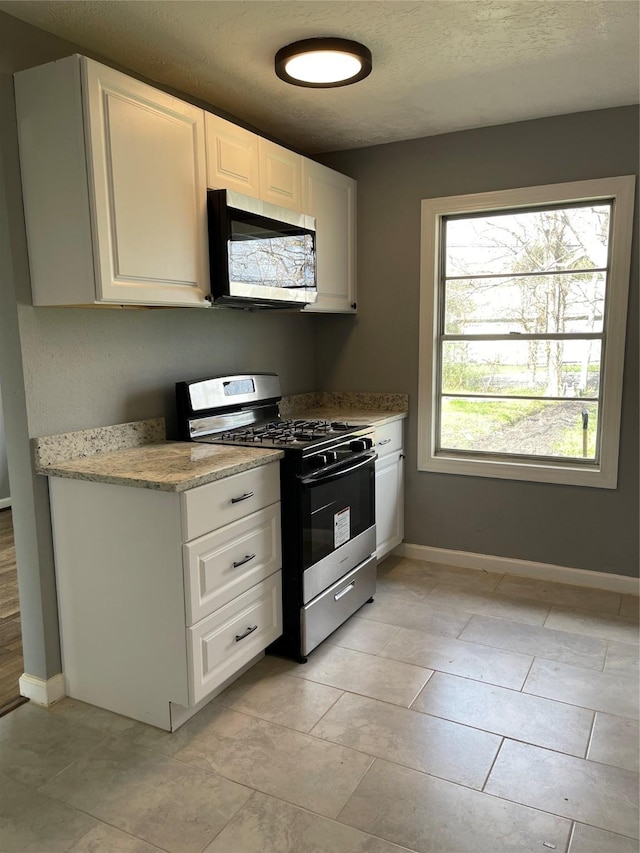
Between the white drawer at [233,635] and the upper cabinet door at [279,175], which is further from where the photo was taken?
the upper cabinet door at [279,175]

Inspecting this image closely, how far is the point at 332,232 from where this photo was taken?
3.42 meters

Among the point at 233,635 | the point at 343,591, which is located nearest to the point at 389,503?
the point at 343,591

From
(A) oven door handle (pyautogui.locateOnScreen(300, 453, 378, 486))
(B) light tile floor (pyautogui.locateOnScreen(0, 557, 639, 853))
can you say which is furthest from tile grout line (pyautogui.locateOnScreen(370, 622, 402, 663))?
(A) oven door handle (pyautogui.locateOnScreen(300, 453, 378, 486))

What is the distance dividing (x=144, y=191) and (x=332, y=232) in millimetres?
1466

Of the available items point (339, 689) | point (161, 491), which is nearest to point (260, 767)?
point (339, 689)

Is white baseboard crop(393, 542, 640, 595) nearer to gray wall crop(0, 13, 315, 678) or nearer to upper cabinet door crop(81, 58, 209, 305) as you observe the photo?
gray wall crop(0, 13, 315, 678)

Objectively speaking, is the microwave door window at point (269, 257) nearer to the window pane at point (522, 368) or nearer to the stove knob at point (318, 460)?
the stove knob at point (318, 460)

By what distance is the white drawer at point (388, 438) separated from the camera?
3293mm

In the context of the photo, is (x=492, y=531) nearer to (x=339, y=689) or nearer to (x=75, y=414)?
(x=339, y=689)

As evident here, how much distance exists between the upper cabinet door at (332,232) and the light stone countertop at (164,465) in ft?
3.66

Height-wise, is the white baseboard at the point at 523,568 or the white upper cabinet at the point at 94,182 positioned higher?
the white upper cabinet at the point at 94,182

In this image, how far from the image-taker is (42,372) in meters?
2.17

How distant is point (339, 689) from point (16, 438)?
1.53m

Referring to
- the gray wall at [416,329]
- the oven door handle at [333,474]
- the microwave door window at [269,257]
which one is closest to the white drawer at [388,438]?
the gray wall at [416,329]
